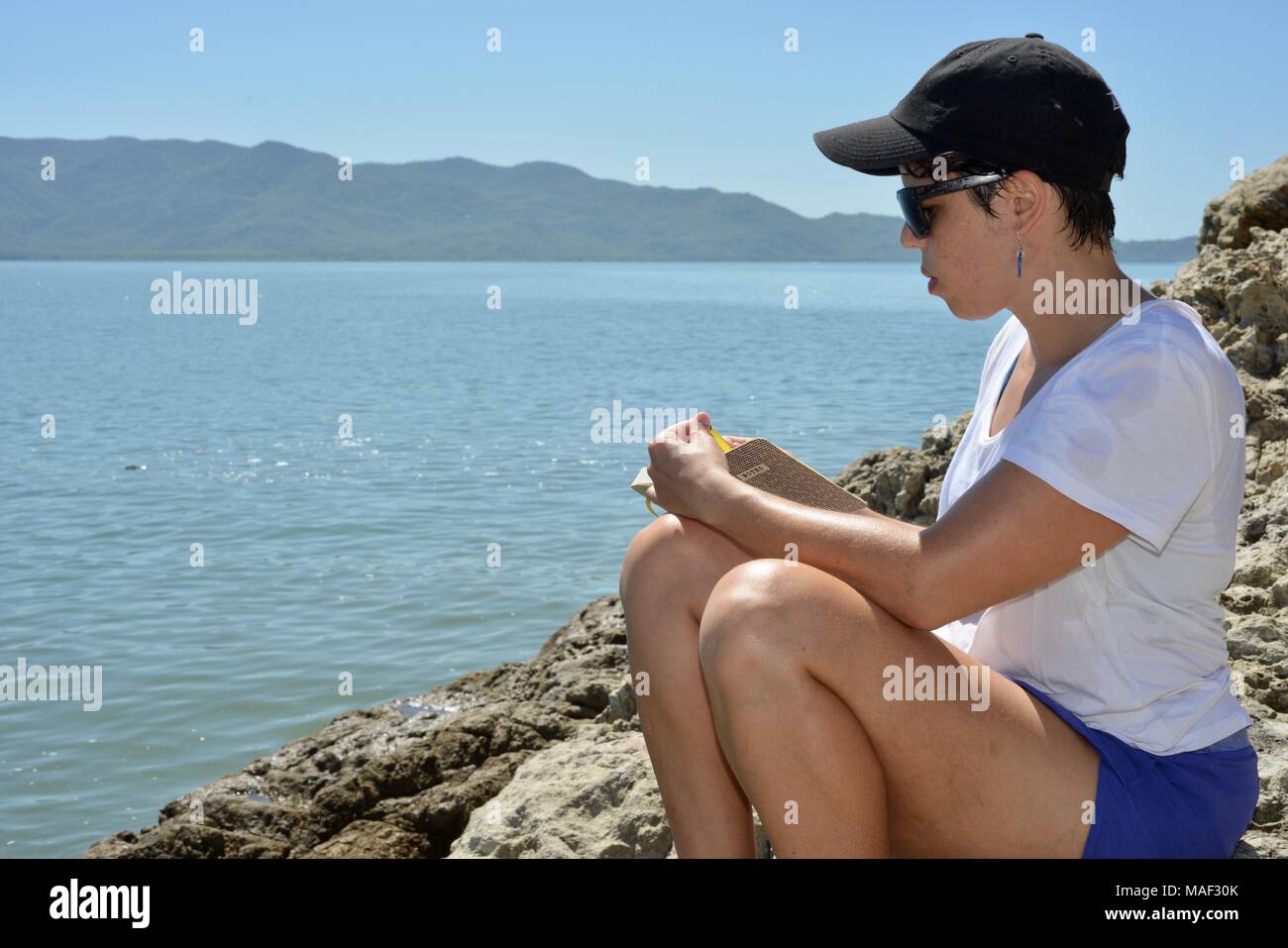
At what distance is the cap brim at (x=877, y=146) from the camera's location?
2.41 meters

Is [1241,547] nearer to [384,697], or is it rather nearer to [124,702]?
[384,697]

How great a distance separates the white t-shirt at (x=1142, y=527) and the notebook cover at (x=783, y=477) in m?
0.46

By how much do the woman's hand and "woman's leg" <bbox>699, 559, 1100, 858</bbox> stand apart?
37cm

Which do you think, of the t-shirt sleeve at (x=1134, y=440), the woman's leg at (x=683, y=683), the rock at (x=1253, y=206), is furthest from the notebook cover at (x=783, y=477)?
the rock at (x=1253, y=206)

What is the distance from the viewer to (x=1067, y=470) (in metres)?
2.11

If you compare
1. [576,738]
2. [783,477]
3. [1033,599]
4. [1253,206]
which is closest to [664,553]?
[783,477]

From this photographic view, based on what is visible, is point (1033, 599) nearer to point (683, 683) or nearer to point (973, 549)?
point (973, 549)

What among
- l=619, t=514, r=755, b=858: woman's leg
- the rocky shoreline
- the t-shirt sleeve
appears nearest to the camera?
the t-shirt sleeve

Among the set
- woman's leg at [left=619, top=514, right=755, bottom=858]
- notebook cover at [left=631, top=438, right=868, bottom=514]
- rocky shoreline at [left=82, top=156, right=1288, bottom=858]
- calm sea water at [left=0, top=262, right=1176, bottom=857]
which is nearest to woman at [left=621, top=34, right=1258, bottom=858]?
woman's leg at [left=619, top=514, right=755, bottom=858]

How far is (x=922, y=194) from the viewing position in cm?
246

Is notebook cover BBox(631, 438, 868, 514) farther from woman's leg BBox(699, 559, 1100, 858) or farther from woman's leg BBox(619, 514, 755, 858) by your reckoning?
woman's leg BBox(699, 559, 1100, 858)

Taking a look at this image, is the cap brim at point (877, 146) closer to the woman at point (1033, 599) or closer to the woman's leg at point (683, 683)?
the woman at point (1033, 599)

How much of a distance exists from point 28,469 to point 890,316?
45.7 meters

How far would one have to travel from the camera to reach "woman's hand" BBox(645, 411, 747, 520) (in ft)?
8.43
